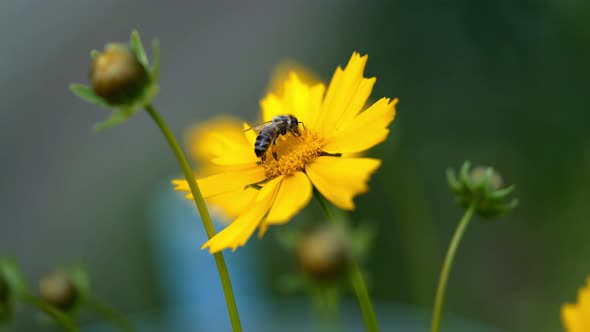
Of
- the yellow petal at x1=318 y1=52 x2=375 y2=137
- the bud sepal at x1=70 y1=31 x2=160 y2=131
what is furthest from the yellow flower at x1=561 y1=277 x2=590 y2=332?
the bud sepal at x1=70 y1=31 x2=160 y2=131

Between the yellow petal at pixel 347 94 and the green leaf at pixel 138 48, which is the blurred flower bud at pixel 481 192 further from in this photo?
the green leaf at pixel 138 48

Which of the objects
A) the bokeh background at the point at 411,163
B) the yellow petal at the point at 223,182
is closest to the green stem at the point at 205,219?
the yellow petal at the point at 223,182

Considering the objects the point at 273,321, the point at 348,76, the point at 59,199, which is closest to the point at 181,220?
the point at 273,321

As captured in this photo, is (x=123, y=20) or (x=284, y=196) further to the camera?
(x=123, y=20)

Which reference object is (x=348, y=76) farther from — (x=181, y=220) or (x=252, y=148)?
(x=181, y=220)

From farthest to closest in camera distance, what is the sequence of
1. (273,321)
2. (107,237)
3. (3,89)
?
(3,89)
(107,237)
(273,321)

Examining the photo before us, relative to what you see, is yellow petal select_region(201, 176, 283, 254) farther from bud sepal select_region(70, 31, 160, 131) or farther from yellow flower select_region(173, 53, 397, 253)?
bud sepal select_region(70, 31, 160, 131)
